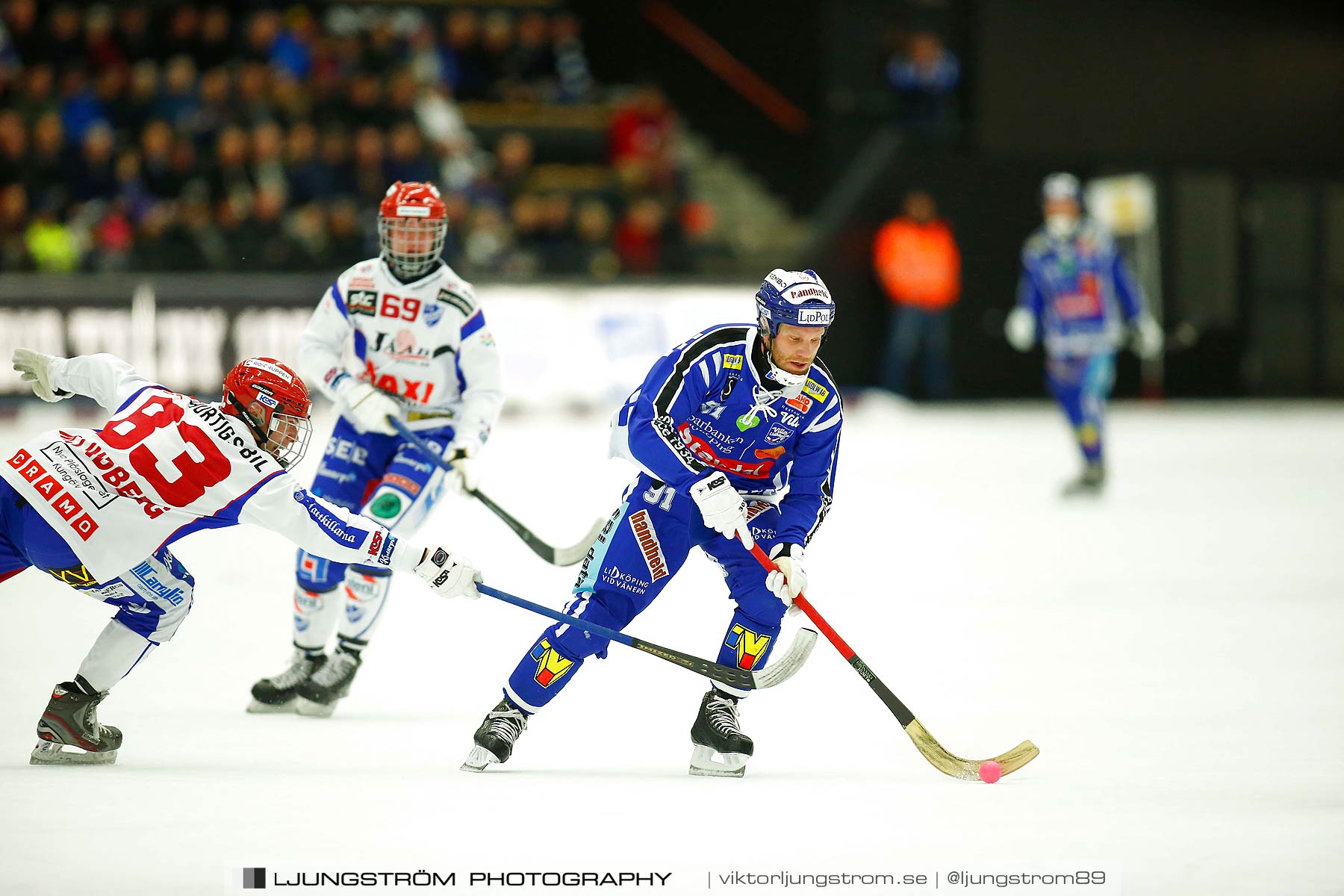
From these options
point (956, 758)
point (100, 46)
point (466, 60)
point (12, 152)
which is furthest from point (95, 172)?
point (956, 758)

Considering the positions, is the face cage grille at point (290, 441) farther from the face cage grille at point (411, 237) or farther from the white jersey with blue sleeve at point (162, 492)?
the face cage grille at point (411, 237)

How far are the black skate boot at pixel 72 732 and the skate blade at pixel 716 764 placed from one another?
67.6 inches

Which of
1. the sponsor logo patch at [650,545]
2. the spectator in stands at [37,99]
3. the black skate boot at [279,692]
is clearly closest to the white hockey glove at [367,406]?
the black skate boot at [279,692]

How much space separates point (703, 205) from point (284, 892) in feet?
52.8

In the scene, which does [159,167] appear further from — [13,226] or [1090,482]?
[1090,482]

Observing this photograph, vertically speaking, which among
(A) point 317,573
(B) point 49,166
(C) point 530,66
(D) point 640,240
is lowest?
(A) point 317,573

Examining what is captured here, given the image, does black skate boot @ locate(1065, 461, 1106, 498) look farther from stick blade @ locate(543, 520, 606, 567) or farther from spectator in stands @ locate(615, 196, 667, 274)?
spectator in stands @ locate(615, 196, 667, 274)

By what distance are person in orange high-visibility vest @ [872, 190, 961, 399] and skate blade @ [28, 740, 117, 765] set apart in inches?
540

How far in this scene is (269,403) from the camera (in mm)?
4395

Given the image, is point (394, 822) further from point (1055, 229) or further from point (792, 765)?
point (1055, 229)

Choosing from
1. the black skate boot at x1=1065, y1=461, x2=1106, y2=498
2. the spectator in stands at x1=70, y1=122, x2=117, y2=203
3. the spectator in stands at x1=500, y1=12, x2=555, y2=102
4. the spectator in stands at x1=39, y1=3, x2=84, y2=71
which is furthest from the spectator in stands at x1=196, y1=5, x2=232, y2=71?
the black skate boot at x1=1065, y1=461, x2=1106, y2=498

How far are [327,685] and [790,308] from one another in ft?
7.15

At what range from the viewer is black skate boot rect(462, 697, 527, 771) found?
442 cm

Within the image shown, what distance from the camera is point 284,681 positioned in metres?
5.38
